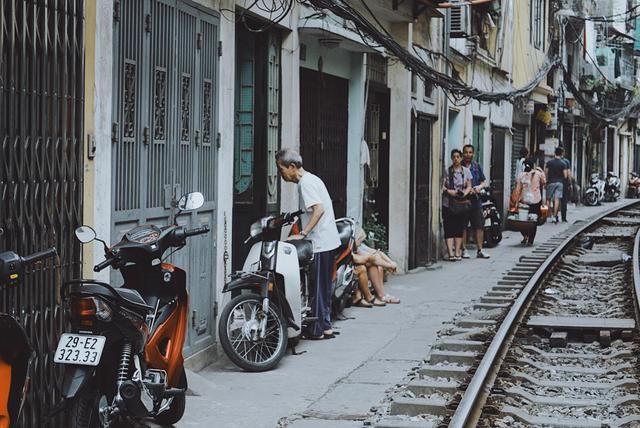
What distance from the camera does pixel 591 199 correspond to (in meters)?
43.6

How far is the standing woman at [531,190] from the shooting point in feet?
76.3

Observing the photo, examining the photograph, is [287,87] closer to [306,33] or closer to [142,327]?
[306,33]

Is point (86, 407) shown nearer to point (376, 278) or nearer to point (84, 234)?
point (84, 234)

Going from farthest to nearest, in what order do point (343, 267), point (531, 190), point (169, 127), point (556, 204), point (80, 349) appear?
point (556, 204), point (531, 190), point (343, 267), point (169, 127), point (80, 349)

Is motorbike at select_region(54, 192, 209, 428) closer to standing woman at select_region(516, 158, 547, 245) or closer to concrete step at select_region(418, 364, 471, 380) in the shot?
concrete step at select_region(418, 364, 471, 380)

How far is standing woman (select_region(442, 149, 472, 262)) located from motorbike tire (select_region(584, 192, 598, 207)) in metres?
23.9

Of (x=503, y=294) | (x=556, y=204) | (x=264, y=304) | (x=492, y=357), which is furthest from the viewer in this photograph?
(x=556, y=204)

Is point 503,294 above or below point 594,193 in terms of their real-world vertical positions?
below

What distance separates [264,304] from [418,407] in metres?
2.24

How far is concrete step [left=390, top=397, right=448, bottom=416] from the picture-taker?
8148mm

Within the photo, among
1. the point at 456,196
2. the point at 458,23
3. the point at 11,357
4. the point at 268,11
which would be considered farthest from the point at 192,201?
the point at 458,23

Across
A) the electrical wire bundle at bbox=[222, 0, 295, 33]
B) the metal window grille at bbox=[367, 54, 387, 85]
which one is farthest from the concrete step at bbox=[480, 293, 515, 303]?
the electrical wire bundle at bbox=[222, 0, 295, 33]

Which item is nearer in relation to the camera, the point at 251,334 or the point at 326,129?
the point at 251,334

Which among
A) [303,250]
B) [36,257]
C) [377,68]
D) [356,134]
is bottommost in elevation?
[303,250]
